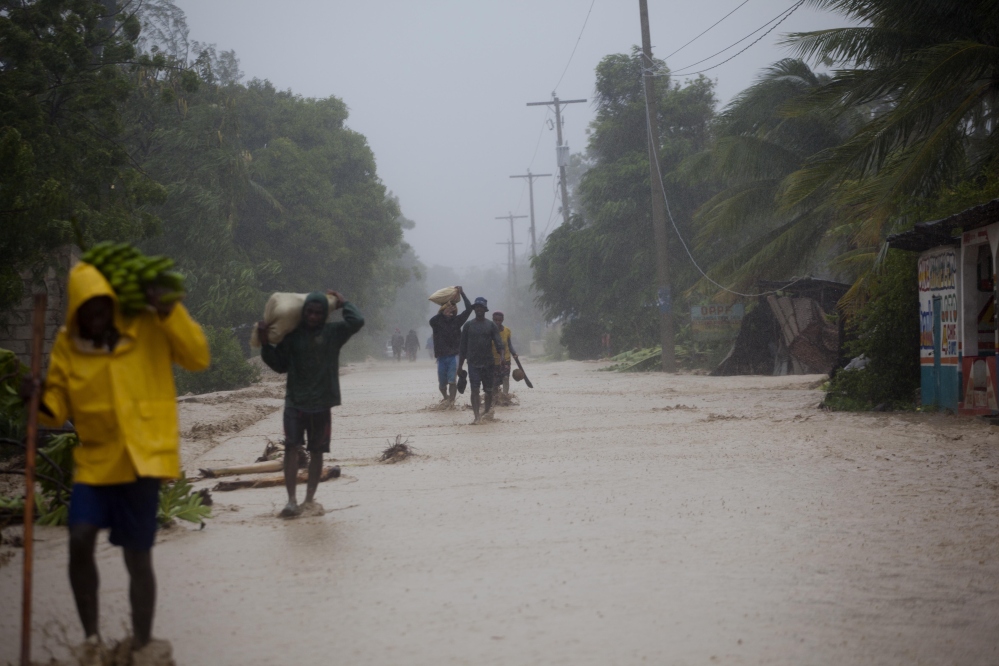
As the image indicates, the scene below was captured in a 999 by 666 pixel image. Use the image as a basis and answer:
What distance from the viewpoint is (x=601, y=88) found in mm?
41219

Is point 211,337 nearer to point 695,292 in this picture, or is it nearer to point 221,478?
point 695,292

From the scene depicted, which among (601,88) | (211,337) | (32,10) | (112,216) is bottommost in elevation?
(211,337)

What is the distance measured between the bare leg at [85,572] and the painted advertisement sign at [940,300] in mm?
11106

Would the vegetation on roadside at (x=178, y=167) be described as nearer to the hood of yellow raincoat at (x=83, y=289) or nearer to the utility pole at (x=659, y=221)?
the hood of yellow raincoat at (x=83, y=289)

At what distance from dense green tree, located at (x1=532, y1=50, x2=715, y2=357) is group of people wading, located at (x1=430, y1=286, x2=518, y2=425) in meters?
20.8

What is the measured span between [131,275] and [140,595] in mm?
1246

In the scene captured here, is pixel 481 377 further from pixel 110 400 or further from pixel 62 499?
pixel 110 400

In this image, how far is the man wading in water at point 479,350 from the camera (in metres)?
14.2

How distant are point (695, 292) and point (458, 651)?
89.0 ft

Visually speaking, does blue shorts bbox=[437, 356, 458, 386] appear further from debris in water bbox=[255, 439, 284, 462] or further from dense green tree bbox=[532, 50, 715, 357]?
dense green tree bbox=[532, 50, 715, 357]

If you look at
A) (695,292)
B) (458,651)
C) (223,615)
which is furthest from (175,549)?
(695,292)

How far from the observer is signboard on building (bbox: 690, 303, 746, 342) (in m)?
28.7

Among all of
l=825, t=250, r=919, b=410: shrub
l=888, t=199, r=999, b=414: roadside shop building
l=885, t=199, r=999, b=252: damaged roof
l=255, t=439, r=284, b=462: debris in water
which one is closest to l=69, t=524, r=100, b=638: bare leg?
l=255, t=439, r=284, b=462: debris in water

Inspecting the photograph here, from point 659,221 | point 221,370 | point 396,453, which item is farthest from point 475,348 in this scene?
point 659,221
